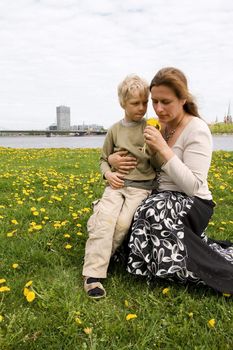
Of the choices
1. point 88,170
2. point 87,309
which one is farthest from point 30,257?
point 88,170

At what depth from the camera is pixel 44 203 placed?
5660 millimetres

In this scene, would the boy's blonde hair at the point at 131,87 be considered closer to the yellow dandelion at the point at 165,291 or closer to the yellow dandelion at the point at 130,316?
the yellow dandelion at the point at 165,291

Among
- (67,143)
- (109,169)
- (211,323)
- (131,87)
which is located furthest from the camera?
(67,143)

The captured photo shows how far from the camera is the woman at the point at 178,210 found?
294cm

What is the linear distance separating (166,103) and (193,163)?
55 cm

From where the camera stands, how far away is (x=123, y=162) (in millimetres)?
3371

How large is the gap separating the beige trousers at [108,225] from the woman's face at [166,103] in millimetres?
766

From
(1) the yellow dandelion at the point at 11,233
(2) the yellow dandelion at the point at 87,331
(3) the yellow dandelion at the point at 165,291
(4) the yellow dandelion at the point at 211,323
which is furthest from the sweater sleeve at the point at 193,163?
(1) the yellow dandelion at the point at 11,233

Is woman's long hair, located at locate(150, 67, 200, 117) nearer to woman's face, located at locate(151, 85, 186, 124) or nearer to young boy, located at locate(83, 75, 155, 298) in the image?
woman's face, located at locate(151, 85, 186, 124)

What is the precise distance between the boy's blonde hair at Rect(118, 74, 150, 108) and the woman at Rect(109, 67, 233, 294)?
17 cm

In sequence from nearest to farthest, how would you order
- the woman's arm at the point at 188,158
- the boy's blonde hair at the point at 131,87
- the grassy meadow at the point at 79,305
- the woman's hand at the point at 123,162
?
the grassy meadow at the point at 79,305 < the woman's arm at the point at 188,158 < the boy's blonde hair at the point at 131,87 < the woman's hand at the point at 123,162

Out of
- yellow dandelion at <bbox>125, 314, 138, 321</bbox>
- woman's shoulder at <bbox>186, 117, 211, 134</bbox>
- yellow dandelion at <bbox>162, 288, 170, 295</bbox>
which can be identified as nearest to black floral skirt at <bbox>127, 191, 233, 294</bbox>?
yellow dandelion at <bbox>162, 288, 170, 295</bbox>

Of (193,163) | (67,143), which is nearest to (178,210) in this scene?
(193,163)

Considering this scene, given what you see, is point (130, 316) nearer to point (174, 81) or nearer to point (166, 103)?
point (166, 103)
